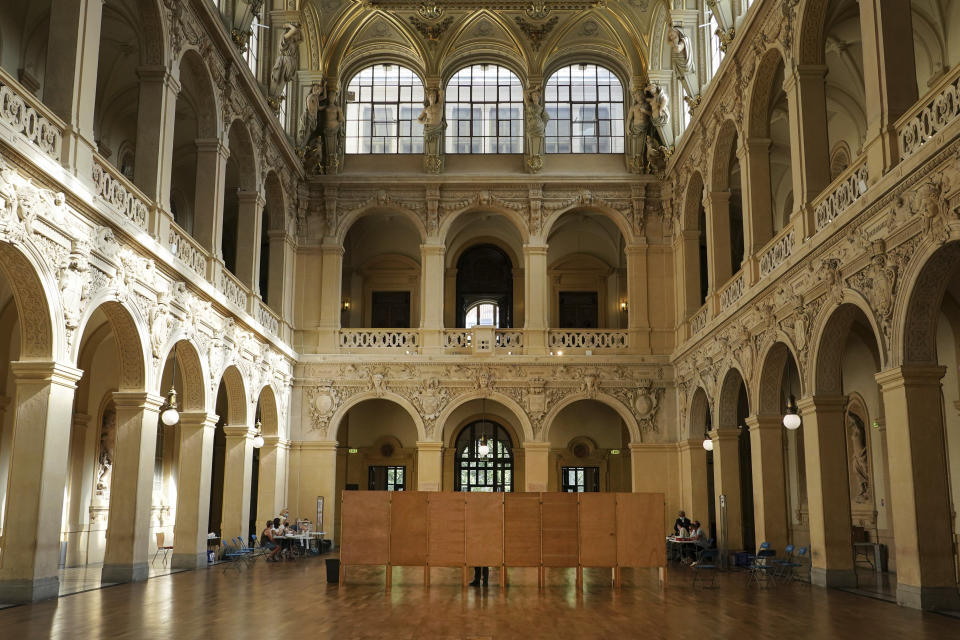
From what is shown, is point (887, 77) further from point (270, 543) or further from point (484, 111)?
point (484, 111)

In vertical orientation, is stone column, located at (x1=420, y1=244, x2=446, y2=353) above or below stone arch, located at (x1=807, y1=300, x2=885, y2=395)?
above

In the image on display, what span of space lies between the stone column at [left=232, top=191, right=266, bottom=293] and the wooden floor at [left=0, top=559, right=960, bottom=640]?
7.95 metres

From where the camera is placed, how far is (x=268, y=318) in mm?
23219

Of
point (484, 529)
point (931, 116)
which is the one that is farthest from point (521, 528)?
point (931, 116)

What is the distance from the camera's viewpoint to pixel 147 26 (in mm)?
15648

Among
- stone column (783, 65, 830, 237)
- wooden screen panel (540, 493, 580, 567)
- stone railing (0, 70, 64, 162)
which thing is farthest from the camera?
wooden screen panel (540, 493, 580, 567)

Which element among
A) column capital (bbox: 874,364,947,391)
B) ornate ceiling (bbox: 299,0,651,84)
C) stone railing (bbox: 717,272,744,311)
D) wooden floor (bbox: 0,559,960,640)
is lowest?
wooden floor (bbox: 0,559,960,640)

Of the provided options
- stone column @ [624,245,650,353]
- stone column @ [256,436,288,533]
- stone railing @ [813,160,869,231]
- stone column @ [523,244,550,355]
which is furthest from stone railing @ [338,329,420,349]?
stone railing @ [813,160,869,231]

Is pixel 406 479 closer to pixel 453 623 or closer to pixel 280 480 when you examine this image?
pixel 280 480

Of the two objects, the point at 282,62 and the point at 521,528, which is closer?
the point at 521,528

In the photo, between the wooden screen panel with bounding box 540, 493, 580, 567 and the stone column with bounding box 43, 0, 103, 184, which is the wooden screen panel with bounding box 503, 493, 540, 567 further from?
the stone column with bounding box 43, 0, 103, 184

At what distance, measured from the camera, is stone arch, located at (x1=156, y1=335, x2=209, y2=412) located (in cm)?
1756

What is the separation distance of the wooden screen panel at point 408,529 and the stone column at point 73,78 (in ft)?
23.2

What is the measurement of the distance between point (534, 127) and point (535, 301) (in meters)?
5.01
